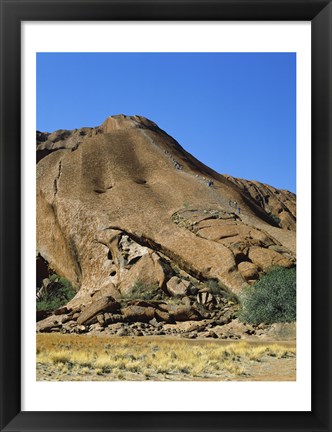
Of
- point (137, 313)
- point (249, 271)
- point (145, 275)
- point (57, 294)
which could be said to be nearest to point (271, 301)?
point (249, 271)

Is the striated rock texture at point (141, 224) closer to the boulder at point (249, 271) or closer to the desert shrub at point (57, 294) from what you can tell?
the boulder at point (249, 271)

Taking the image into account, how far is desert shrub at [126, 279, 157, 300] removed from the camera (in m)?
20.2

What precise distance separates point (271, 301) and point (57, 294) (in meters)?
9.03

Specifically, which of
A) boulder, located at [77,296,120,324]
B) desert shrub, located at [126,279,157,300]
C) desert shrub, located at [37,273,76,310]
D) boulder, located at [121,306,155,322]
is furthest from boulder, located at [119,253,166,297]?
desert shrub, located at [37,273,76,310]

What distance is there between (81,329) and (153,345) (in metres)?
4.04

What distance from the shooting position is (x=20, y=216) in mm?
6328

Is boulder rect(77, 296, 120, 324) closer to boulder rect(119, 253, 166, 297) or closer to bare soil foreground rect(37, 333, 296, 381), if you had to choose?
boulder rect(119, 253, 166, 297)

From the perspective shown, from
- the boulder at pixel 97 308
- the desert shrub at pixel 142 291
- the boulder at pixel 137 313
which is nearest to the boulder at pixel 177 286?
the desert shrub at pixel 142 291

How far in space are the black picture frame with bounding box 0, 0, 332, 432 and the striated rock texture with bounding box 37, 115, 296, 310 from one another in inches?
498

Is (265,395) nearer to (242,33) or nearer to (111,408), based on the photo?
(111,408)

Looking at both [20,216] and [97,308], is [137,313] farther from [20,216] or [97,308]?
[20,216]

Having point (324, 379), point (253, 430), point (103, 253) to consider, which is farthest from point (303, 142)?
point (103, 253)

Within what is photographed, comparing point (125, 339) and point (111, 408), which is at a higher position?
point (111, 408)

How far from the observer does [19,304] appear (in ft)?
20.6
